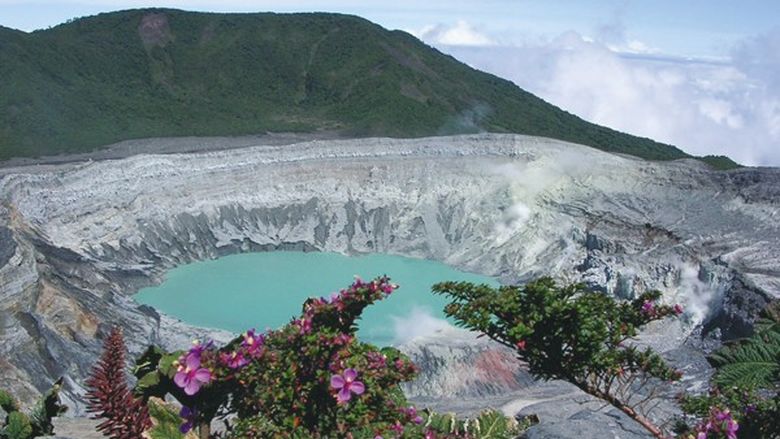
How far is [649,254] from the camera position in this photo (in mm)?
38094

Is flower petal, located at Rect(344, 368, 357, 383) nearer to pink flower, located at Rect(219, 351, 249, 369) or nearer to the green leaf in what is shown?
pink flower, located at Rect(219, 351, 249, 369)

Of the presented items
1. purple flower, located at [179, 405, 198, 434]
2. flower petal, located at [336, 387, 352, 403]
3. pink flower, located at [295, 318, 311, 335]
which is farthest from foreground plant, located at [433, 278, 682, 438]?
purple flower, located at [179, 405, 198, 434]

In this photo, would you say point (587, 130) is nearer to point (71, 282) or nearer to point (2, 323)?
point (71, 282)

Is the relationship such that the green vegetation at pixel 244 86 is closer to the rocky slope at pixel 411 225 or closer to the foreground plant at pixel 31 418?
the rocky slope at pixel 411 225

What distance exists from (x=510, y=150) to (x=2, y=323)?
32.9m

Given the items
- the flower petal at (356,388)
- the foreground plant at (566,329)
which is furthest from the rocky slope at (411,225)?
the flower petal at (356,388)

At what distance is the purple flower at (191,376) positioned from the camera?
5176mm

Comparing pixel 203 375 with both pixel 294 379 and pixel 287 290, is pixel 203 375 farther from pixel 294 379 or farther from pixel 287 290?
pixel 287 290

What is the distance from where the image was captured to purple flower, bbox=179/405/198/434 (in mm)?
5239

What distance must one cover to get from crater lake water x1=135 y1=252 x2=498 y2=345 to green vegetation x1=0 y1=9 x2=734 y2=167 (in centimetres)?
1895

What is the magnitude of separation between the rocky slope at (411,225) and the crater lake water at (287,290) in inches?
45.0

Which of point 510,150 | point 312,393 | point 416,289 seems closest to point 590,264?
point 416,289

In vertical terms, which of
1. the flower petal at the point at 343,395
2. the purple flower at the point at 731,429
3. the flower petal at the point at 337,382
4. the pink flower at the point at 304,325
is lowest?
the purple flower at the point at 731,429

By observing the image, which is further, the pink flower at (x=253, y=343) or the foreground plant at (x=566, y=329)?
the foreground plant at (x=566, y=329)
